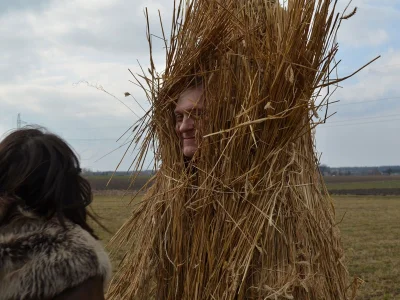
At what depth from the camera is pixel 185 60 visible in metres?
1.92

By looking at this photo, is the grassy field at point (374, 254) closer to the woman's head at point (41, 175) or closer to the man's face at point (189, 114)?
the man's face at point (189, 114)

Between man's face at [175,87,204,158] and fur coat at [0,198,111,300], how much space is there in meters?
0.73

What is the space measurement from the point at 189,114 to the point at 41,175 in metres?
0.74

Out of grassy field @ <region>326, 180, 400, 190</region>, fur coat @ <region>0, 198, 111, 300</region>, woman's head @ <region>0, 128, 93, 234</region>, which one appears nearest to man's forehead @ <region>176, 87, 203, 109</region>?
woman's head @ <region>0, 128, 93, 234</region>

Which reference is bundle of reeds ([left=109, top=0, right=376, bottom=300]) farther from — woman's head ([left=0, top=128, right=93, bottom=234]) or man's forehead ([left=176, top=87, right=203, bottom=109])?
woman's head ([left=0, top=128, right=93, bottom=234])

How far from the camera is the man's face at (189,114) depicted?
187cm

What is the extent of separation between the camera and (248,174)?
1.74 meters

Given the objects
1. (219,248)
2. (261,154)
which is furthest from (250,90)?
(219,248)

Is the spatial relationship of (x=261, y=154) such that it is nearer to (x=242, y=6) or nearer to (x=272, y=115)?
(x=272, y=115)

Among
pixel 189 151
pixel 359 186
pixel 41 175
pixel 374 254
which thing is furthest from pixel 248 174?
pixel 359 186

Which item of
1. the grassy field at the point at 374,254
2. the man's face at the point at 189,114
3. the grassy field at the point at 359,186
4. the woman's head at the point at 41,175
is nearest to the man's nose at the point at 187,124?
the man's face at the point at 189,114

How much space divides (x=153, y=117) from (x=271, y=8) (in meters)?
0.61

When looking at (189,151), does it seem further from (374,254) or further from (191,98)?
(374,254)

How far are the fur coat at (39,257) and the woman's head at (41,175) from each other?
0.03 metres
